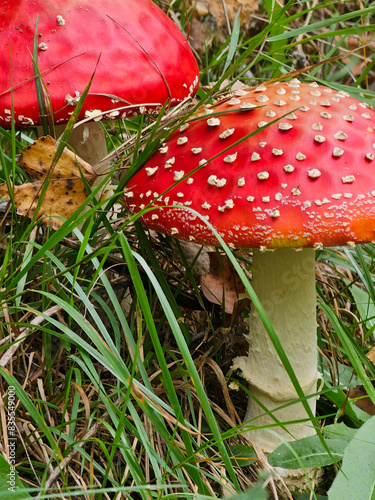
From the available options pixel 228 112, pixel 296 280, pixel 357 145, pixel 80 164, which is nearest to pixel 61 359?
pixel 80 164

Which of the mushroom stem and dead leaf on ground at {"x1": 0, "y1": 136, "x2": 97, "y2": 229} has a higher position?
dead leaf on ground at {"x1": 0, "y1": 136, "x2": 97, "y2": 229}

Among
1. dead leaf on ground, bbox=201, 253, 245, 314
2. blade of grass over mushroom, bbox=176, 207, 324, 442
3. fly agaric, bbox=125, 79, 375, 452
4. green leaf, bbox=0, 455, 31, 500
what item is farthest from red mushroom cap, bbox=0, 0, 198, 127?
green leaf, bbox=0, 455, 31, 500

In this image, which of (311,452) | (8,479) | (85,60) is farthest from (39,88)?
(311,452)

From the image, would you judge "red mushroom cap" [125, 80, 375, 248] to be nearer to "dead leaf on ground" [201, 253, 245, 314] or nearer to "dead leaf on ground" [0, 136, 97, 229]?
"dead leaf on ground" [0, 136, 97, 229]

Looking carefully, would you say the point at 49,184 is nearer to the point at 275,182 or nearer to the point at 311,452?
the point at 275,182

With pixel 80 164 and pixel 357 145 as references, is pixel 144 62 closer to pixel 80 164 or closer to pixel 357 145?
→ pixel 80 164

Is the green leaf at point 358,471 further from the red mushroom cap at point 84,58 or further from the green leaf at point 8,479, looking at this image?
the red mushroom cap at point 84,58
